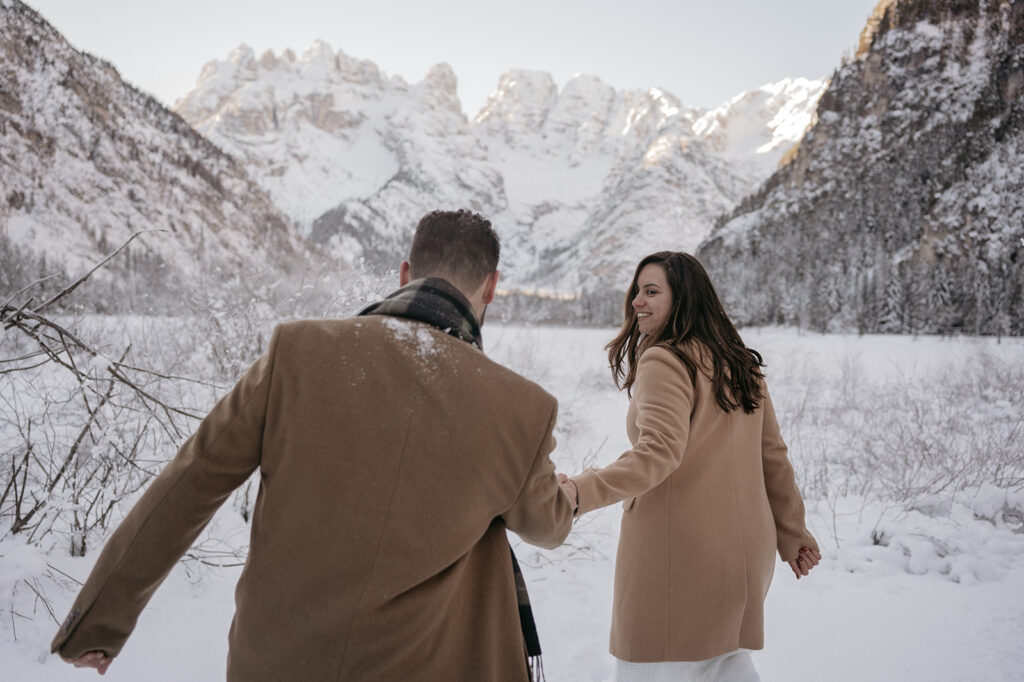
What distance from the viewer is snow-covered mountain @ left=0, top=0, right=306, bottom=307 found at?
44.0m

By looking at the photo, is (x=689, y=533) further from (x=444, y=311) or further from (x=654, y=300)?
(x=444, y=311)

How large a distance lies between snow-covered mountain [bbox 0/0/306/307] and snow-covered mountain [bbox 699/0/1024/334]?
5041cm

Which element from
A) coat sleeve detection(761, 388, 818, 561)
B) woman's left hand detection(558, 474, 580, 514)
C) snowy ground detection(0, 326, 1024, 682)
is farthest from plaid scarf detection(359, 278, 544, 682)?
snowy ground detection(0, 326, 1024, 682)

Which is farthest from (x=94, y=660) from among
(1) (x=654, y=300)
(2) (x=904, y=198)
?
(2) (x=904, y=198)

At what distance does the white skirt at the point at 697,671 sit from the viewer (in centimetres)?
175

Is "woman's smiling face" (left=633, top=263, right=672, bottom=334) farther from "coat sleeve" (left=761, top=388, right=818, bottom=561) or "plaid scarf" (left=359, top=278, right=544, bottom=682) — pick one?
"plaid scarf" (left=359, top=278, right=544, bottom=682)

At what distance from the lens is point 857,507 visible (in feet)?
17.0

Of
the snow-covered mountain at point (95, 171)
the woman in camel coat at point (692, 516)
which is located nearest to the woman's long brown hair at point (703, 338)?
the woman in camel coat at point (692, 516)

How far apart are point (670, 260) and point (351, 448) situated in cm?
144

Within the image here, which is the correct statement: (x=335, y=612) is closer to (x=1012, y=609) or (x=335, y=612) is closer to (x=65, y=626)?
(x=65, y=626)

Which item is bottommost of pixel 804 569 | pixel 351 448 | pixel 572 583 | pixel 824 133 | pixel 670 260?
pixel 572 583

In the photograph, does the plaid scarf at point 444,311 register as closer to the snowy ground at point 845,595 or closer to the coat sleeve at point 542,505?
the coat sleeve at point 542,505

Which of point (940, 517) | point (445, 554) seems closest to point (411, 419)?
point (445, 554)

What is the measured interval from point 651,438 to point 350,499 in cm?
93
